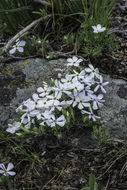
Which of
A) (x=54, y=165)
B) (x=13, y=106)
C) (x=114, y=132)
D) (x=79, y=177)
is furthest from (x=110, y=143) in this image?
(x=13, y=106)

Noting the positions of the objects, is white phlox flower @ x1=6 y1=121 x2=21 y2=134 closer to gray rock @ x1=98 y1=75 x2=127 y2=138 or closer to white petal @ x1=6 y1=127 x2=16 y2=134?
white petal @ x1=6 y1=127 x2=16 y2=134

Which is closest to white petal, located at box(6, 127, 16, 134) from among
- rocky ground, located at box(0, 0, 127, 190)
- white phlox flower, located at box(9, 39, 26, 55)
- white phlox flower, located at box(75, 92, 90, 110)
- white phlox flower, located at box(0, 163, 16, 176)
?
rocky ground, located at box(0, 0, 127, 190)

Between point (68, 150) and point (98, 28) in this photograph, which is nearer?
→ point (68, 150)

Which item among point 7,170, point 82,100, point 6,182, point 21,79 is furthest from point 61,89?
point 6,182

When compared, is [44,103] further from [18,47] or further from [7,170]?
[18,47]

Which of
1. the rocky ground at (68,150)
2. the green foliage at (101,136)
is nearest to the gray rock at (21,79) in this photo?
the rocky ground at (68,150)

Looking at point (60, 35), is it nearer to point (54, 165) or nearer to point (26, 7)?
point (26, 7)

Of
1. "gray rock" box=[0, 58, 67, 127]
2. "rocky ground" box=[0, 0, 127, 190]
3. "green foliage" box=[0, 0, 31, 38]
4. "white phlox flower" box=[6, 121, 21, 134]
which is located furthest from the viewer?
"green foliage" box=[0, 0, 31, 38]

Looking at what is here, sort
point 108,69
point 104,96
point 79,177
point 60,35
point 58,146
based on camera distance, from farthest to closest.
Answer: point 60,35, point 108,69, point 104,96, point 58,146, point 79,177

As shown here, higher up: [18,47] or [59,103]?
[18,47]
